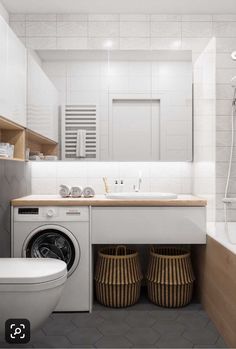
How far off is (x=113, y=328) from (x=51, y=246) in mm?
777

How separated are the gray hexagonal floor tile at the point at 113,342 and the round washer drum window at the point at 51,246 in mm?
630

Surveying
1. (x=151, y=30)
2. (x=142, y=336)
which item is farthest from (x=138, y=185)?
(x=151, y=30)

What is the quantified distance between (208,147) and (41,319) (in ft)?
6.12

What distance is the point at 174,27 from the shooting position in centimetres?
312

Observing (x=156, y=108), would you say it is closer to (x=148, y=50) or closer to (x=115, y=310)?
(x=148, y=50)

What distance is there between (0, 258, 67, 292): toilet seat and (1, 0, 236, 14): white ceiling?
2.23 metres

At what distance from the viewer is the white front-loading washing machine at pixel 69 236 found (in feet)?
8.32

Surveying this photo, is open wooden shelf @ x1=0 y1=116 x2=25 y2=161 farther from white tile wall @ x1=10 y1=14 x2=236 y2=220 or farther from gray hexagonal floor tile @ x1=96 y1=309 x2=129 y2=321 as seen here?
gray hexagonal floor tile @ x1=96 y1=309 x2=129 y2=321

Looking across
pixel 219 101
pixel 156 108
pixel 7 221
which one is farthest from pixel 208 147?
pixel 7 221

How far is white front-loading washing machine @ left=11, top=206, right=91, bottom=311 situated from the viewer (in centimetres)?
254

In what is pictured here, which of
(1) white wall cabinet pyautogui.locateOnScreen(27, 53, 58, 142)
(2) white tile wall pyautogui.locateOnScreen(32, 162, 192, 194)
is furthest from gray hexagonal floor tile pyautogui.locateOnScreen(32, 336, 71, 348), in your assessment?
(1) white wall cabinet pyautogui.locateOnScreen(27, 53, 58, 142)

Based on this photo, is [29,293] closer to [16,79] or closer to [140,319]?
[140,319]

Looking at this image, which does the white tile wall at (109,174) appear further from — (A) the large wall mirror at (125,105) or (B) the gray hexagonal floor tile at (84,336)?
(B) the gray hexagonal floor tile at (84,336)

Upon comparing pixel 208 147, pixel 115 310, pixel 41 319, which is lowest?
pixel 115 310
